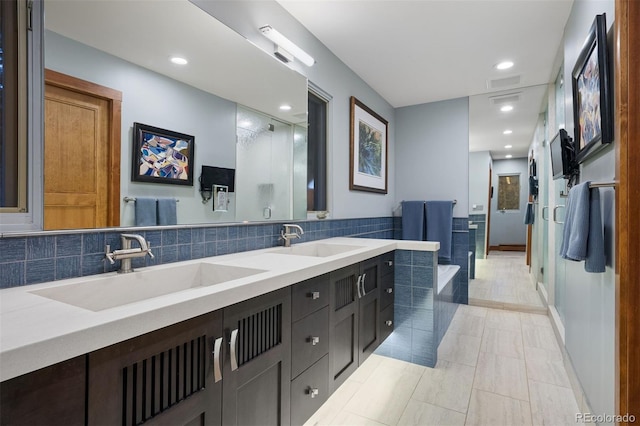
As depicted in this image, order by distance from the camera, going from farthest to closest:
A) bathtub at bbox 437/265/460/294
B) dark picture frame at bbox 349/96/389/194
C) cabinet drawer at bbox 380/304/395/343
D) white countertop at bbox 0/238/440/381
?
dark picture frame at bbox 349/96/389/194, bathtub at bbox 437/265/460/294, cabinet drawer at bbox 380/304/395/343, white countertop at bbox 0/238/440/381

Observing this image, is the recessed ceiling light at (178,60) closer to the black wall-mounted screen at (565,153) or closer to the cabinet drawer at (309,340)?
the cabinet drawer at (309,340)

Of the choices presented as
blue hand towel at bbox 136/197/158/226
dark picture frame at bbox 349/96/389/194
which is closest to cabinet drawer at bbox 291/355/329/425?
blue hand towel at bbox 136/197/158/226

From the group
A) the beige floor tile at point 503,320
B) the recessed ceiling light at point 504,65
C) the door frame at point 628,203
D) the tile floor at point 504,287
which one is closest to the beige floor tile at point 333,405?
the door frame at point 628,203

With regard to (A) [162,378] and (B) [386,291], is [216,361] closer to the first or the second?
(A) [162,378]

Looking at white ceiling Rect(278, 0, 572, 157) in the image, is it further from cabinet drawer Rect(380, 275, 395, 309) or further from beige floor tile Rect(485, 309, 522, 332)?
beige floor tile Rect(485, 309, 522, 332)

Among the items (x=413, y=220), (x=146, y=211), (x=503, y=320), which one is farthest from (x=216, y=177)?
(x=503, y=320)

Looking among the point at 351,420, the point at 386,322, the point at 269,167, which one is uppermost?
the point at 269,167

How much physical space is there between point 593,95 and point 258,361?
1856 mm

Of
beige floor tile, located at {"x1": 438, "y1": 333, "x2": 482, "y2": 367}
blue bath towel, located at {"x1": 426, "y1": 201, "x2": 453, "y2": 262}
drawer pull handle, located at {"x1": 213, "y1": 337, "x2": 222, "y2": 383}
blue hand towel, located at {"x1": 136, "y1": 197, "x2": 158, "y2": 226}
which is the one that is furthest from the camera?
blue bath towel, located at {"x1": 426, "y1": 201, "x2": 453, "y2": 262}

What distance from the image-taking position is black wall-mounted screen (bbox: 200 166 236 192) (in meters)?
1.54

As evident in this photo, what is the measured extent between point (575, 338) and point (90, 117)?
111 inches

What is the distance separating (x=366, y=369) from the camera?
2.35 meters

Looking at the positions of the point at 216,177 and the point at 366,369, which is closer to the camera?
the point at 216,177

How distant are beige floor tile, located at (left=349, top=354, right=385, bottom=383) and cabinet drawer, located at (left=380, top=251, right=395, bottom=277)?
0.69 meters
